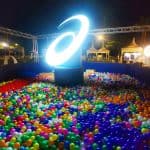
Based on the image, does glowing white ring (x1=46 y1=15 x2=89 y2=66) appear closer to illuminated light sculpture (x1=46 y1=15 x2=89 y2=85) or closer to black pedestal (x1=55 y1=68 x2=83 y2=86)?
illuminated light sculpture (x1=46 y1=15 x2=89 y2=85)

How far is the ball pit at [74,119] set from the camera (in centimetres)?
564

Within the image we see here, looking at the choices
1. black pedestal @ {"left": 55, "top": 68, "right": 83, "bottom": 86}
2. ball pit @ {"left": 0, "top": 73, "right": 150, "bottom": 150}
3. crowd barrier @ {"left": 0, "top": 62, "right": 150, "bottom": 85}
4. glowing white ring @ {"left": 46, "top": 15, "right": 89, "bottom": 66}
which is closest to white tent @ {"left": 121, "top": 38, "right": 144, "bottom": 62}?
crowd barrier @ {"left": 0, "top": 62, "right": 150, "bottom": 85}

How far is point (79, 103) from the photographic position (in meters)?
9.33

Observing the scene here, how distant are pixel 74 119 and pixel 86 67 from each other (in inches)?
618

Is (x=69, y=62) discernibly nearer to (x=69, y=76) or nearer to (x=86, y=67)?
(x=69, y=76)

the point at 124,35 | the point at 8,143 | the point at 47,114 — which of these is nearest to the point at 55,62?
the point at 47,114

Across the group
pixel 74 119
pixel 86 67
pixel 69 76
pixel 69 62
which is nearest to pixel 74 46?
pixel 69 62

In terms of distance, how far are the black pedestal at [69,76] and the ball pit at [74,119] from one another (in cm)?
126

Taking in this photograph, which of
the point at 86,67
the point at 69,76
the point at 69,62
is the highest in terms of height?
the point at 69,62

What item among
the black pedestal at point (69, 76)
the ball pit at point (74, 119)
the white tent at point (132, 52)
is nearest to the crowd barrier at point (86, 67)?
the black pedestal at point (69, 76)

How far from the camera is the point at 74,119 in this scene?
733 centimetres

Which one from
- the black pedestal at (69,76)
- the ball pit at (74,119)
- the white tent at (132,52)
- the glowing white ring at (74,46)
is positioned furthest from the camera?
the white tent at (132,52)

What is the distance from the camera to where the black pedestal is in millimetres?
12898

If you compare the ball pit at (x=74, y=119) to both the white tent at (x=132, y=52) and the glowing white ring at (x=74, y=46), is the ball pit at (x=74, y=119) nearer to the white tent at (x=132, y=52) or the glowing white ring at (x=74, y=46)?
the glowing white ring at (x=74, y=46)
